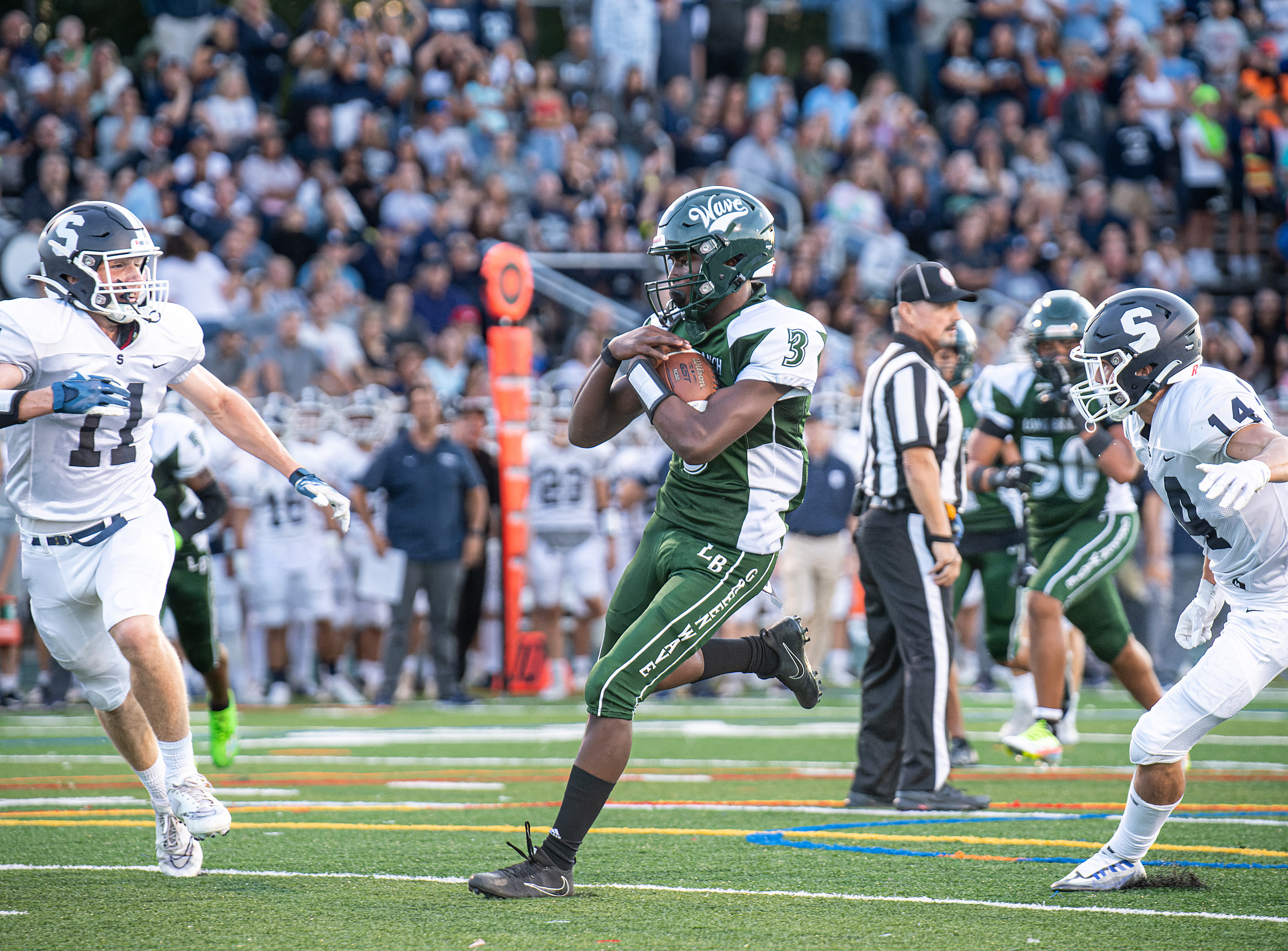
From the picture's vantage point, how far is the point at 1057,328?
24.5 feet

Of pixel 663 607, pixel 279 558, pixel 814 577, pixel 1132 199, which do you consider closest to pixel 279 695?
pixel 279 558

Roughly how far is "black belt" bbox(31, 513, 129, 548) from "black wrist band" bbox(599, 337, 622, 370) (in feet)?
5.36

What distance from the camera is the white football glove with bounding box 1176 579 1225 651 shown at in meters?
4.70

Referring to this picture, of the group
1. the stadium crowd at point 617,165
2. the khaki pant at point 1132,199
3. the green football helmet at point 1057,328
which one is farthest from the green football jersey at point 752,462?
A: the khaki pant at point 1132,199

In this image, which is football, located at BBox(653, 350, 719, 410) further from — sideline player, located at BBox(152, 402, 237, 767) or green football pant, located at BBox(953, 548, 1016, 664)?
green football pant, located at BBox(953, 548, 1016, 664)

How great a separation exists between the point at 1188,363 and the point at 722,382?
134 centimetres

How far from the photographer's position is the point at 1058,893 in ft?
14.2

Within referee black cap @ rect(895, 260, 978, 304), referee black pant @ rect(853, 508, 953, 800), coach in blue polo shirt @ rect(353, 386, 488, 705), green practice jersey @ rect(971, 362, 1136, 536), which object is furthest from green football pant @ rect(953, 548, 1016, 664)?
coach in blue polo shirt @ rect(353, 386, 488, 705)

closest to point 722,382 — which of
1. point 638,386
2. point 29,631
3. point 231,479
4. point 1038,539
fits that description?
point 638,386

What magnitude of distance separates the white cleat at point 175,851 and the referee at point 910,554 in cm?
265

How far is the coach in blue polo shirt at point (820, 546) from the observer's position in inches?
499

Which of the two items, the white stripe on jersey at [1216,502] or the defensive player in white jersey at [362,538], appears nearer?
the white stripe on jersey at [1216,502]

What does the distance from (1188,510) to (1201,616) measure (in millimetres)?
383

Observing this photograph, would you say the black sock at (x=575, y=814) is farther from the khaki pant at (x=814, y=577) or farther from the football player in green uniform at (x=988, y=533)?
the khaki pant at (x=814, y=577)
